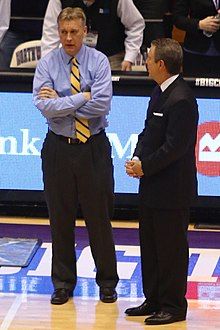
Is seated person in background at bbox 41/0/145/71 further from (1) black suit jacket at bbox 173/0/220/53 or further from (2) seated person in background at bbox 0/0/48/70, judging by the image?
(2) seated person in background at bbox 0/0/48/70

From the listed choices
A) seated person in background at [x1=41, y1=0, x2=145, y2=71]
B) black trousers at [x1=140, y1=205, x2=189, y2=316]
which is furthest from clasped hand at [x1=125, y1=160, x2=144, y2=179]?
seated person in background at [x1=41, y1=0, x2=145, y2=71]

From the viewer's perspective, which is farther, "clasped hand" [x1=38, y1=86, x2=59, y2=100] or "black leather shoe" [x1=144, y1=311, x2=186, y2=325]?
"clasped hand" [x1=38, y1=86, x2=59, y2=100]

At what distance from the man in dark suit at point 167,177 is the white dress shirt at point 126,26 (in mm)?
2679

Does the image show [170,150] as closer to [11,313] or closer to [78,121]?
[78,121]

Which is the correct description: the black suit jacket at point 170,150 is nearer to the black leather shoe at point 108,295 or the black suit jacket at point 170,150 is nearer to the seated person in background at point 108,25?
the black leather shoe at point 108,295

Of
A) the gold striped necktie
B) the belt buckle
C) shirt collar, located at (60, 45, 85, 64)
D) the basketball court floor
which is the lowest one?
the basketball court floor

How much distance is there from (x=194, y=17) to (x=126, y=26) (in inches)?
26.9

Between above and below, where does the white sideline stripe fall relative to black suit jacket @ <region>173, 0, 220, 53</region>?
below

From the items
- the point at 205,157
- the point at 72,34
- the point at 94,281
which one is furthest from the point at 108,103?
the point at 205,157

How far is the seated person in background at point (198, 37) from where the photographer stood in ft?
30.5

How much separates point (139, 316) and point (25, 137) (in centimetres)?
255

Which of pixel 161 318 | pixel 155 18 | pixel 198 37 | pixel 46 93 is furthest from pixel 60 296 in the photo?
pixel 155 18

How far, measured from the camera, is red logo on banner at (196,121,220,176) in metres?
8.52

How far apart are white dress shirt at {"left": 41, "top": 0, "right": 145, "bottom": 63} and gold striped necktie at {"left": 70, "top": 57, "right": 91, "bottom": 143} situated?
206cm
